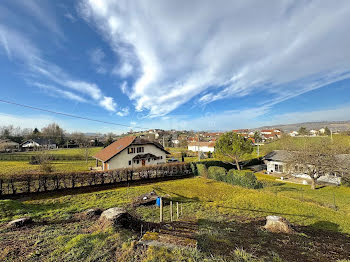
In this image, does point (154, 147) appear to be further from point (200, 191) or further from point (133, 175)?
point (200, 191)

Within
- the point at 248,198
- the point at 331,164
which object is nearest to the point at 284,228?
the point at 248,198

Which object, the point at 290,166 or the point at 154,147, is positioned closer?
the point at 290,166

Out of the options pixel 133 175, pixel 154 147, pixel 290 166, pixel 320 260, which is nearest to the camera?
pixel 320 260

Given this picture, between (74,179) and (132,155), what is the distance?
30.3 feet

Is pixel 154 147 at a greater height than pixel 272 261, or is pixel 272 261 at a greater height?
pixel 154 147

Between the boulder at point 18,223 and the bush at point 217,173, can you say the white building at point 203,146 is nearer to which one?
the bush at point 217,173

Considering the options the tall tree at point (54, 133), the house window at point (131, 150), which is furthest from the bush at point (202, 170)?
the tall tree at point (54, 133)

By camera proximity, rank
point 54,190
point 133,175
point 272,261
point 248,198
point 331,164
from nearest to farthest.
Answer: point 272,261 → point 248,198 → point 54,190 → point 331,164 → point 133,175

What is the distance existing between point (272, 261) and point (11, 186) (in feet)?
58.9

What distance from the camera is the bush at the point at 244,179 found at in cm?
1492

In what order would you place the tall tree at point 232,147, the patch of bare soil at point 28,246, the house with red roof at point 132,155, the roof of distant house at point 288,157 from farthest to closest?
1. the tall tree at point 232,147
2. the house with red roof at point 132,155
3. the roof of distant house at point 288,157
4. the patch of bare soil at point 28,246

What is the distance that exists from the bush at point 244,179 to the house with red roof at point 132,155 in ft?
41.2

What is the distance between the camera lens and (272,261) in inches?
126

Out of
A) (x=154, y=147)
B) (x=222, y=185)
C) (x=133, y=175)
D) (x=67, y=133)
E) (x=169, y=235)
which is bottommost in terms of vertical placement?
(x=222, y=185)
